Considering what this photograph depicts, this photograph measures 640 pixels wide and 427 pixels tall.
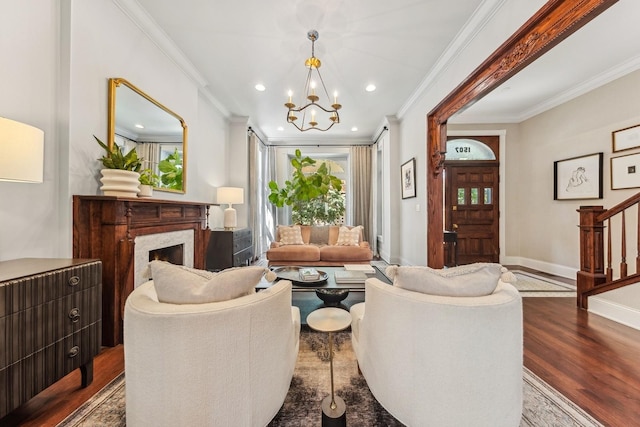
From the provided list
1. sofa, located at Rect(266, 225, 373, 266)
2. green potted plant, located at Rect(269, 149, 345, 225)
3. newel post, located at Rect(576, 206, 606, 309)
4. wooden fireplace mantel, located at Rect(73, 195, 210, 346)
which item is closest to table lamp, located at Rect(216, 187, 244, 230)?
sofa, located at Rect(266, 225, 373, 266)

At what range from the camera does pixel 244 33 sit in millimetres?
2840

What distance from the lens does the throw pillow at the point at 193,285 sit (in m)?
1.09

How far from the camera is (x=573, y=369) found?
5.81 ft

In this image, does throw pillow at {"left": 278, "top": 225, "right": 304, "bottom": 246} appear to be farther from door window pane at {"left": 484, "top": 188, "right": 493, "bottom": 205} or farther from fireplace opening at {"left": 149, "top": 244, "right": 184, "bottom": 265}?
door window pane at {"left": 484, "top": 188, "right": 493, "bottom": 205}

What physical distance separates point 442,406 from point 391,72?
3.79m

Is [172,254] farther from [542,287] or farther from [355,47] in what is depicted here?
[542,287]

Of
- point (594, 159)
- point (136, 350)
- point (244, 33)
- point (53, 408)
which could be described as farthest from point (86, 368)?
point (594, 159)

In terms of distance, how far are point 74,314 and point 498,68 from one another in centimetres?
371

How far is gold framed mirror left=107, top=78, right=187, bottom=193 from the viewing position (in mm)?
2424

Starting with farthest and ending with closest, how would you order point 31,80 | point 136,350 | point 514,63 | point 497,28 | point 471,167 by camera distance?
point 471,167
point 497,28
point 514,63
point 31,80
point 136,350

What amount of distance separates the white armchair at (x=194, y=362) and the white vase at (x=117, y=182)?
153cm

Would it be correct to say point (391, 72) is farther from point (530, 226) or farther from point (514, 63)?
point (530, 226)

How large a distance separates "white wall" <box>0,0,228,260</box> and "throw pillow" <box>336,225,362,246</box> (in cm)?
348

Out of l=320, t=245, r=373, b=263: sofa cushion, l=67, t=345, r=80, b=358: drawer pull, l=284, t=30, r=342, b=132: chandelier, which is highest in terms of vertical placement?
l=284, t=30, r=342, b=132: chandelier
